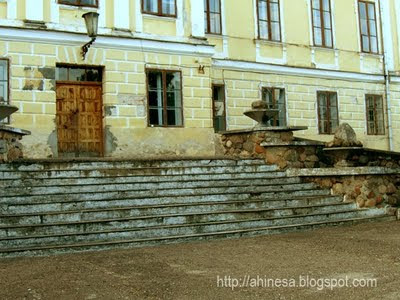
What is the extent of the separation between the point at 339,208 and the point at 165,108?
19.9 feet

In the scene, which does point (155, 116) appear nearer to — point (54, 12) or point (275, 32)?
point (54, 12)

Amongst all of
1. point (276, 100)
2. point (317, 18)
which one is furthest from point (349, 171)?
point (317, 18)

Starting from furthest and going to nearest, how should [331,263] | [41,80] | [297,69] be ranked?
[297,69], [41,80], [331,263]

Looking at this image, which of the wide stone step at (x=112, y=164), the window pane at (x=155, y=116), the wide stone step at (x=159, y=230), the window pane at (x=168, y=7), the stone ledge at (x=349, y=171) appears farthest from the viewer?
the window pane at (x=168, y=7)

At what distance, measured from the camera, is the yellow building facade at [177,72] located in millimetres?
13219

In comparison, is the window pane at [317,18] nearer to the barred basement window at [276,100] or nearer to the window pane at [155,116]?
the barred basement window at [276,100]

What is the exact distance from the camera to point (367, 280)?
557 cm

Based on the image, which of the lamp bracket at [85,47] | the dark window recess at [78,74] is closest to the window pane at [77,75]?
the dark window recess at [78,74]

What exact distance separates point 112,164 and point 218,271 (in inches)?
212

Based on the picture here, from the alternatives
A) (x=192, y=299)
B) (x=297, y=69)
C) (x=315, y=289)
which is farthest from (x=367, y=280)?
(x=297, y=69)

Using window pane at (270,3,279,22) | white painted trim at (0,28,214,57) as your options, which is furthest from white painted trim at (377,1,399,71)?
white painted trim at (0,28,214,57)

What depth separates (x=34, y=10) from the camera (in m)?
13.3

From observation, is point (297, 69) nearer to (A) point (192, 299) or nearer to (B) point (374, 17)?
(B) point (374, 17)

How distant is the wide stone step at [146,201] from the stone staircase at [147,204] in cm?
2
